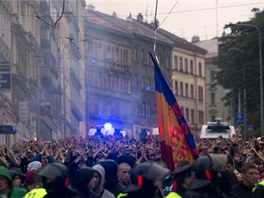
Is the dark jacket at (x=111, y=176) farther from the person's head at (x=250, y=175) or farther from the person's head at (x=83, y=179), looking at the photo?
the person's head at (x=83, y=179)

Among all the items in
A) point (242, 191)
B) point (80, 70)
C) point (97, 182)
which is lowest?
point (242, 191)

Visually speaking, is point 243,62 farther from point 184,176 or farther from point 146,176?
point 146,176

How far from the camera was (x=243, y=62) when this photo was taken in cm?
6700

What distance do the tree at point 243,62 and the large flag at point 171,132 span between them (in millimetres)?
49345

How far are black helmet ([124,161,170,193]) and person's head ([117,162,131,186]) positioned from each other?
3397 mm

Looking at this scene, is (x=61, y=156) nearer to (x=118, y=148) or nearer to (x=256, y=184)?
(x=118, y=148)

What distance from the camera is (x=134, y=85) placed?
344 feet

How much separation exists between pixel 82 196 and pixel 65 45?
66.3 meters

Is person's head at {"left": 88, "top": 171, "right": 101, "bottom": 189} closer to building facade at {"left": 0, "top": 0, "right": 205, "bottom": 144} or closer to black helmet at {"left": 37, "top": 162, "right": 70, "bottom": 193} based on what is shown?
black helmet at {"left": 37, "top": 162, "right": 70, "bottom": 193}

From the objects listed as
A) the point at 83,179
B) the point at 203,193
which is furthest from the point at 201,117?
the point at 203,193

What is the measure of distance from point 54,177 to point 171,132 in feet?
21.7

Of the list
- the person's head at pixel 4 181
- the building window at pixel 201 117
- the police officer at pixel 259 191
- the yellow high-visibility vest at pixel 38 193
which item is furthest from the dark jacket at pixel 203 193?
the building window at pixel 201 117

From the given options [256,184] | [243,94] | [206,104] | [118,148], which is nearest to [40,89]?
[243,94]

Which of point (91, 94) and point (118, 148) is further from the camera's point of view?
point (91, 94)
